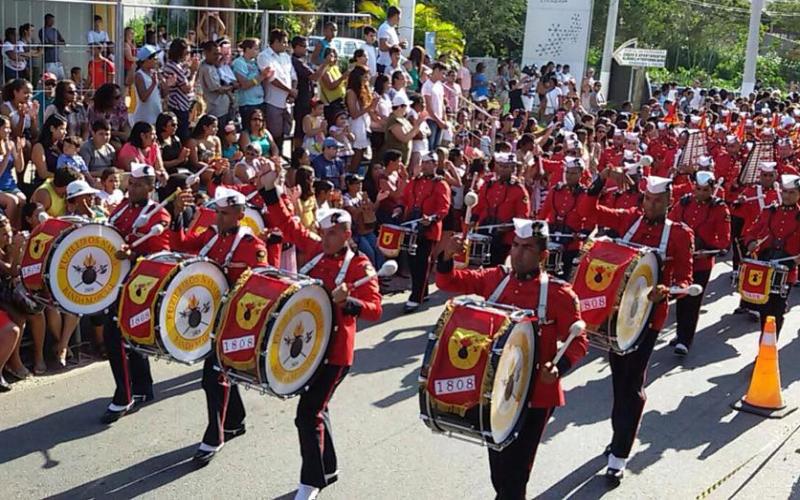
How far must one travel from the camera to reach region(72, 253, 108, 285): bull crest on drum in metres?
7.44

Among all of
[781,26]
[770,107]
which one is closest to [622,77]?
[770,107]

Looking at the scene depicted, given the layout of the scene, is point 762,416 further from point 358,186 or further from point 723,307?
point 358,186

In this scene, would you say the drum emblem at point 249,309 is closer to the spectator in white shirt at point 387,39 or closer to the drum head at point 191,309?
the drum head at point 191,309

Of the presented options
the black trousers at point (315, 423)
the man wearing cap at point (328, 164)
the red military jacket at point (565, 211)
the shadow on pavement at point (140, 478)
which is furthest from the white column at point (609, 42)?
the black trousers at point (315, 423)

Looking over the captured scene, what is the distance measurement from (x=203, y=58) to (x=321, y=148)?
201cm

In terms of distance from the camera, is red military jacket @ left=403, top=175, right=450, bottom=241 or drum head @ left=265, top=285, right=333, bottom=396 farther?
red military jacket @ left=403, top=175, right=450, bottom=241

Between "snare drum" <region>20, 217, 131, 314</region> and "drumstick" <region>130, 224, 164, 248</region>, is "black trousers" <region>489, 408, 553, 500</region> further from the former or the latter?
"snare drum" <region>20, 217, 131, 314</region>

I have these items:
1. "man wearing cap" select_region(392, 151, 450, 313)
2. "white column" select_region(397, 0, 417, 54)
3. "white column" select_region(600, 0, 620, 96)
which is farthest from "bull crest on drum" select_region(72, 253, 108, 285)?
"white column" select_region(600, 0, 620, 96)

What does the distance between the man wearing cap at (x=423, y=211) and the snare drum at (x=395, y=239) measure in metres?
0.28

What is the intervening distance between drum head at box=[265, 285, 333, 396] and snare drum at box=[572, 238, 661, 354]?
176cm

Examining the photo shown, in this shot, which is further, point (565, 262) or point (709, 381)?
point (565, 262)

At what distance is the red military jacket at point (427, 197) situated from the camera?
11.7m

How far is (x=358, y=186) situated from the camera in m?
12.2

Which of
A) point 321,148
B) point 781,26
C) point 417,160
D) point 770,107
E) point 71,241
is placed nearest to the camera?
point 71,241
